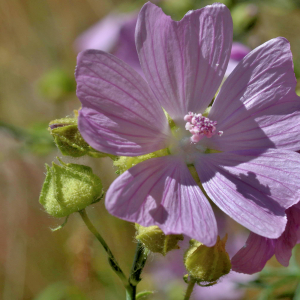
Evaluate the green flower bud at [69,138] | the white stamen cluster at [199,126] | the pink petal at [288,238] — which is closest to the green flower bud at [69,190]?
the green flower bud at [69,138]

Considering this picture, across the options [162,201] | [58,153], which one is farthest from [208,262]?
[58,153]

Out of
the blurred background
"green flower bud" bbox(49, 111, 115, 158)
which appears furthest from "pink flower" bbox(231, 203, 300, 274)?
the blurred background

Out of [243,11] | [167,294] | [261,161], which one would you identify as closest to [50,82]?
[243,11]

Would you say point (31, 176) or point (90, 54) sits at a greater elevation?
point (90, 54)

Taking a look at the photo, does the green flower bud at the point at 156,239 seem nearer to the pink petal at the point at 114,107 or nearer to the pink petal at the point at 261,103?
the pink petal at the point at 114,107

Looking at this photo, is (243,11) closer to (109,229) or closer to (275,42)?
(275,42)

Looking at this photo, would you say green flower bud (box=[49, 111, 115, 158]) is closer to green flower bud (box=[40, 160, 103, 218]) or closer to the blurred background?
green flower bud (box=[40, 160, 103, 218])

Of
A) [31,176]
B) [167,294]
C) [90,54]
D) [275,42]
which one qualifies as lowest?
[167,294]
